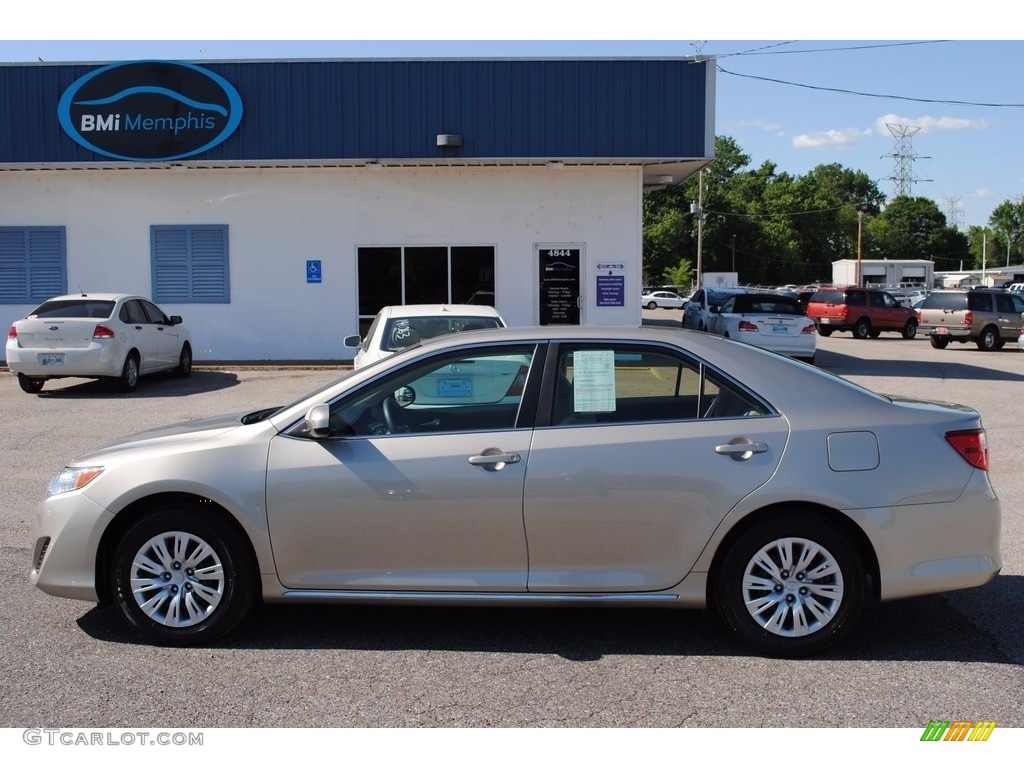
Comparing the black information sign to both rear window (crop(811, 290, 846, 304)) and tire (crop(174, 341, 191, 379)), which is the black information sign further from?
rear window (crop(811, 290, 846, 304))

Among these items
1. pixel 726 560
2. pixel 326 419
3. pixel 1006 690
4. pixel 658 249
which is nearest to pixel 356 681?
pixel 326 419

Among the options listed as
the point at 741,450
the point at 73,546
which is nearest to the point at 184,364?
the point at 73,546

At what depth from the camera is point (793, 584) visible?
498 centimetres

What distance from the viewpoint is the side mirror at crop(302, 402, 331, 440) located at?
16.4ft

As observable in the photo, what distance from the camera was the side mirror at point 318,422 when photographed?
499 cm

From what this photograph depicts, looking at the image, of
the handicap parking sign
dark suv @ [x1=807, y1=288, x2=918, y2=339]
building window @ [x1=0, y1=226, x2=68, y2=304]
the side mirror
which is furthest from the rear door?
dark suv @ [x1=807, y1=288, x2=918, y2=339]

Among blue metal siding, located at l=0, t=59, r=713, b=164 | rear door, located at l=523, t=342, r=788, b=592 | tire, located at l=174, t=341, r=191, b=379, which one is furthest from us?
blue metal siding, located at l=0, t=59, r=713, b=164

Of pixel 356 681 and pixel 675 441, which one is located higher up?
pixel 675 441

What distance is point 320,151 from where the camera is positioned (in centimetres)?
1934

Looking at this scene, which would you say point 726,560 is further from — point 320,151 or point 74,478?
point 320,151

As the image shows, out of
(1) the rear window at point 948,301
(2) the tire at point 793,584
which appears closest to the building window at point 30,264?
(2) the tire at point 793,584

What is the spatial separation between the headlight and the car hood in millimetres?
72

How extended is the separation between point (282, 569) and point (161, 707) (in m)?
0.92

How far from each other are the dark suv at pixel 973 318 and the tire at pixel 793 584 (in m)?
25.7
